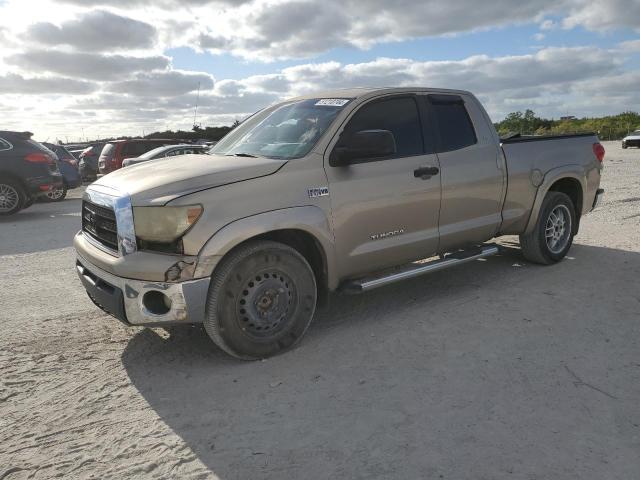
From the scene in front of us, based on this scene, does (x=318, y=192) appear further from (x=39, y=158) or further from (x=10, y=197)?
(x=10, y=197)

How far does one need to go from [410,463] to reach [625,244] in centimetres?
569

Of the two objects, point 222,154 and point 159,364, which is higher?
point 222,154

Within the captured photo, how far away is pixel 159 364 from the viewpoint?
3824 millimetres

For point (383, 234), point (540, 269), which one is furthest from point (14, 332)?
point (540, 269)

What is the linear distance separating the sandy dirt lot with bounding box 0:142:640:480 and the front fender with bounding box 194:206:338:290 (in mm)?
723

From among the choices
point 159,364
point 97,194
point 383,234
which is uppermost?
point 97,194

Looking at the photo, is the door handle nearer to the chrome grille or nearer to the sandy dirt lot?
the sandy dirt lot

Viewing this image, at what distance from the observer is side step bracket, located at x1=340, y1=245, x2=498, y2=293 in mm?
4223

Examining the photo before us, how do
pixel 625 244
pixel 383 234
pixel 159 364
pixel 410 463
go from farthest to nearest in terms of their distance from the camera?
pixel 625 244 → pixel 383 234 → pixel 159 364 → pixel 410 463

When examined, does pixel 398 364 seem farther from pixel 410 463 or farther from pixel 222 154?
pixel 222 154

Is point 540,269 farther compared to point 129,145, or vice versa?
point 129,145

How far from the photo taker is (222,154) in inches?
181

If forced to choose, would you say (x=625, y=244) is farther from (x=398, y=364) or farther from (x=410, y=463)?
(x=410, y=463)

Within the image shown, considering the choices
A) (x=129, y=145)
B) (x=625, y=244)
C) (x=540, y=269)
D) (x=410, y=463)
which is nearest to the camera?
(x=410, y=463)
